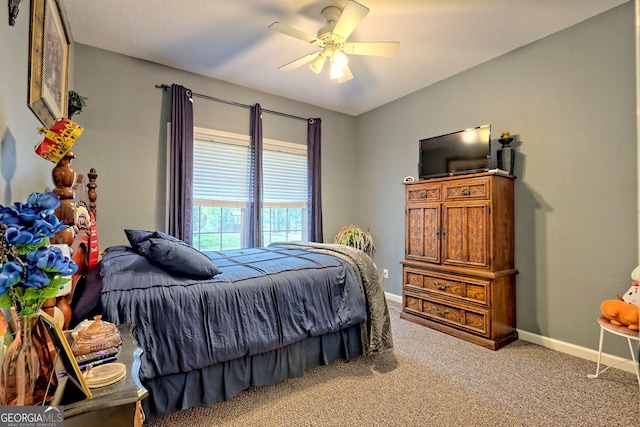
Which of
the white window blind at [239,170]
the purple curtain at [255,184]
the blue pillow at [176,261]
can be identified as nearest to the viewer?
the blue pillow at [176,261]

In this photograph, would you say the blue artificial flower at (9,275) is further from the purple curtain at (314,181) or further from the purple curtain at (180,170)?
the purple curtain at (314,181)

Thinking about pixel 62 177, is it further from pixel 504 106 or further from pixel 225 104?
pixel 504 106

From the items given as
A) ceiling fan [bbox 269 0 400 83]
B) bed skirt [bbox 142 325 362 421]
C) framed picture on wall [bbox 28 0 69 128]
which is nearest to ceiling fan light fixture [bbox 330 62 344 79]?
ceiling fan [bbox 269 0 400 83]

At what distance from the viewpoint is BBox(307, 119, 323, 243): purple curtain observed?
427 cm

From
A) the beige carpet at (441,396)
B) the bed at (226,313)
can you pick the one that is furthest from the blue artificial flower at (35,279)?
the beige carpet at (441,396)

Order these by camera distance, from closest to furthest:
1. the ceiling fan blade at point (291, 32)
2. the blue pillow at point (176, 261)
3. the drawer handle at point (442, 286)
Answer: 1. the blue pillow at point (176, 261)
2. the ceiling fan blade at point (291, 32)
3. the drawer handle at point (442, 286)

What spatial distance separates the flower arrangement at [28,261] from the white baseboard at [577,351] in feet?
11.4

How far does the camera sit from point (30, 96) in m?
1.44

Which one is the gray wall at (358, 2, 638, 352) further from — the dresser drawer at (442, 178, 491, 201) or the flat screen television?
the dresser drawer at (442, 178, 491, 201)

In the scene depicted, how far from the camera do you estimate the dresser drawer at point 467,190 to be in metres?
2.71

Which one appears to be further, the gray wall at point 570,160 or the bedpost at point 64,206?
the gray wall at point 570,160

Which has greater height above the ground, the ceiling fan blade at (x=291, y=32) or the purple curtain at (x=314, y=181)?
the ceiling fan blade at (x=291, y=32)

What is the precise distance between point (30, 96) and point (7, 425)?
152cm

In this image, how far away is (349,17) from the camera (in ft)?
6.78
